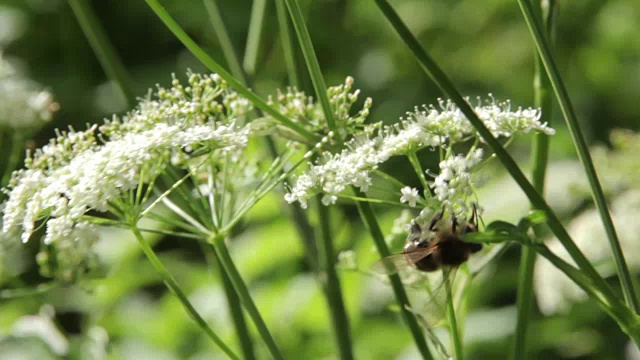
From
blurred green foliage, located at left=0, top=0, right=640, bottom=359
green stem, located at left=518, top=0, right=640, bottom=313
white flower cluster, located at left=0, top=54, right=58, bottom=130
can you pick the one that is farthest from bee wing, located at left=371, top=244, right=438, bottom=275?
blurred green foliage, located at left=0, top=0, right=640, bottom=359

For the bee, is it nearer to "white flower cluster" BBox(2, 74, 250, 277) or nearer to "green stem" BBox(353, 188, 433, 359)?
"green stem" BBox(353, 188, 433, 359)

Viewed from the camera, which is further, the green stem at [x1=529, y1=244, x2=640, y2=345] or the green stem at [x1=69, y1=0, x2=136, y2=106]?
the green stem at [x1=69, y1=0, x2=136, y2=106]

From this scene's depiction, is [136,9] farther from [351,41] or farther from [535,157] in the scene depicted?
[535,157]

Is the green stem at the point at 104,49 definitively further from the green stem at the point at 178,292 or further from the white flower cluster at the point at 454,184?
the white flower cluster at the point at 454,184

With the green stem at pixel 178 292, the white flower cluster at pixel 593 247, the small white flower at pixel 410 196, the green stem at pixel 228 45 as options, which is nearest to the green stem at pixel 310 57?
the small white flower at pixel 410 196

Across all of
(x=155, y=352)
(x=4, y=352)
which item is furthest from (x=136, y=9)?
(x=4, y=352)
